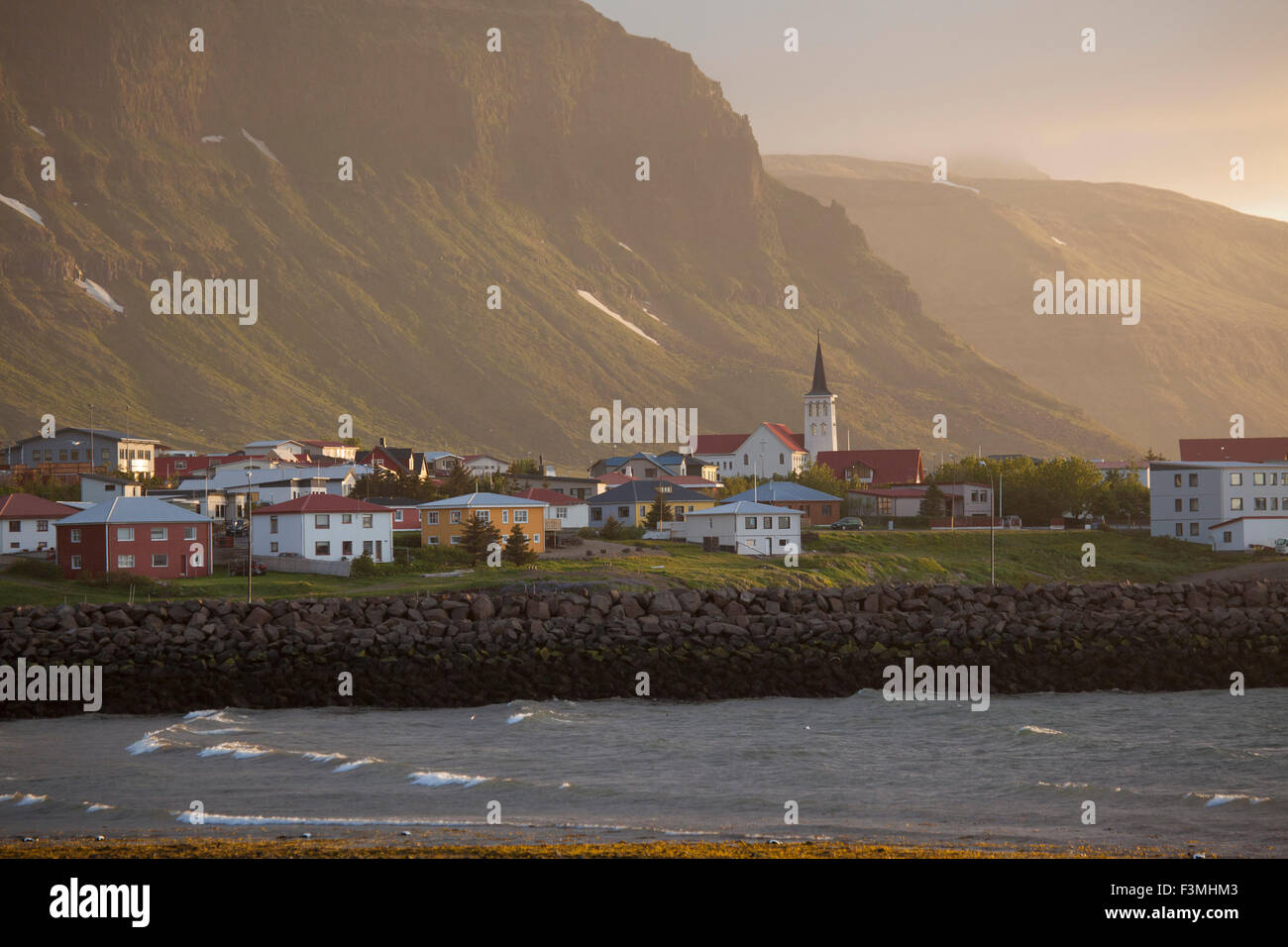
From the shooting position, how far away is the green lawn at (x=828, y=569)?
2304 inches

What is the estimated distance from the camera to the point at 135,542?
63.2 metres

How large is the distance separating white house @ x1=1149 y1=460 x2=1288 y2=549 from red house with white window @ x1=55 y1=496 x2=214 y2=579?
214 ft

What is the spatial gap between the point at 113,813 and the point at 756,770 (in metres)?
13.1

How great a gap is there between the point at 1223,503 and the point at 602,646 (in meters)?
63.4

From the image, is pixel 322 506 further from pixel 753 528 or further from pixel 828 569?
pixel 828 569

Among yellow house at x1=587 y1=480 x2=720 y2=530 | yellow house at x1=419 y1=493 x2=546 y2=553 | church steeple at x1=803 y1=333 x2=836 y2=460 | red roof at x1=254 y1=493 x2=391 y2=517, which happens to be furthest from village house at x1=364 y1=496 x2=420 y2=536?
church steeple at x1=803 y1=333 x2=836 y2=460

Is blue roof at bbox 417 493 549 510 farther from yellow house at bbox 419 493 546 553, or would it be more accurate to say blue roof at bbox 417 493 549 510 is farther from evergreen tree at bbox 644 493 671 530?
evergreen tree at bbox 644 493 671 530

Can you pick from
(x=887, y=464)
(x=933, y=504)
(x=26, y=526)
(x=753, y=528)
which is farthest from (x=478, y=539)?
(x=887, y=464)

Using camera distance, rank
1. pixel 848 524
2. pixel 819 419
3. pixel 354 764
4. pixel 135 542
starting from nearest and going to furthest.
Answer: pixel 354 764 < pixel 135 542 < pixel 848 524 < pixel 819 419

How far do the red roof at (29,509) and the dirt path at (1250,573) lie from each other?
64.6m

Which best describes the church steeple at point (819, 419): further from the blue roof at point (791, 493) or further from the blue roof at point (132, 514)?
the blue roof at point (132, 514)

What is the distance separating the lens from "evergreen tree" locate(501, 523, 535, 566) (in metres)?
68.6
